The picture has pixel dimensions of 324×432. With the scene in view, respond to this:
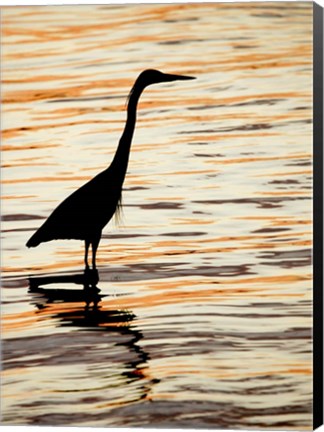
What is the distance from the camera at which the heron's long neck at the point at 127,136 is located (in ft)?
26.1

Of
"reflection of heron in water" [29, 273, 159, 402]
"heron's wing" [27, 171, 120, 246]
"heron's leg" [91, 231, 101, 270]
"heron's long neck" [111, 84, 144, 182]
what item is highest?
"heron's long neck" [111, 84, 144, 182]

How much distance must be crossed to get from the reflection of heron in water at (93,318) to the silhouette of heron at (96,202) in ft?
0.52

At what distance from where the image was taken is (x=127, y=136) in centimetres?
795

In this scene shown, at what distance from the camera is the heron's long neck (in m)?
7.95

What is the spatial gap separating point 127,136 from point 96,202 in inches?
15.0

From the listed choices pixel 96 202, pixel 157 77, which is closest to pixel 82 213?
pixel 96 202

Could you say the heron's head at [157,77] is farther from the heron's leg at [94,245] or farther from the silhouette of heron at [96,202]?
the heron's leg at [94,245]

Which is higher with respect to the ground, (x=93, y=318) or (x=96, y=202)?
(x=96, y=202)

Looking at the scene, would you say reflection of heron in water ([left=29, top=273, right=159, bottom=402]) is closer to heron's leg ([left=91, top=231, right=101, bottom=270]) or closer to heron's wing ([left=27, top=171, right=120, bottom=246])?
heron's leg ([left=91, top=231, right=101, bottom=270])

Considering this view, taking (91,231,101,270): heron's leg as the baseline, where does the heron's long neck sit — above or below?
above

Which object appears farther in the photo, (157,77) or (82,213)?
(82,213)

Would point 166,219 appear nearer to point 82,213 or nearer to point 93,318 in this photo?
point 82,213

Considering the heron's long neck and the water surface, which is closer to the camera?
the water surface

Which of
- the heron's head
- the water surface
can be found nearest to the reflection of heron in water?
the water surface
